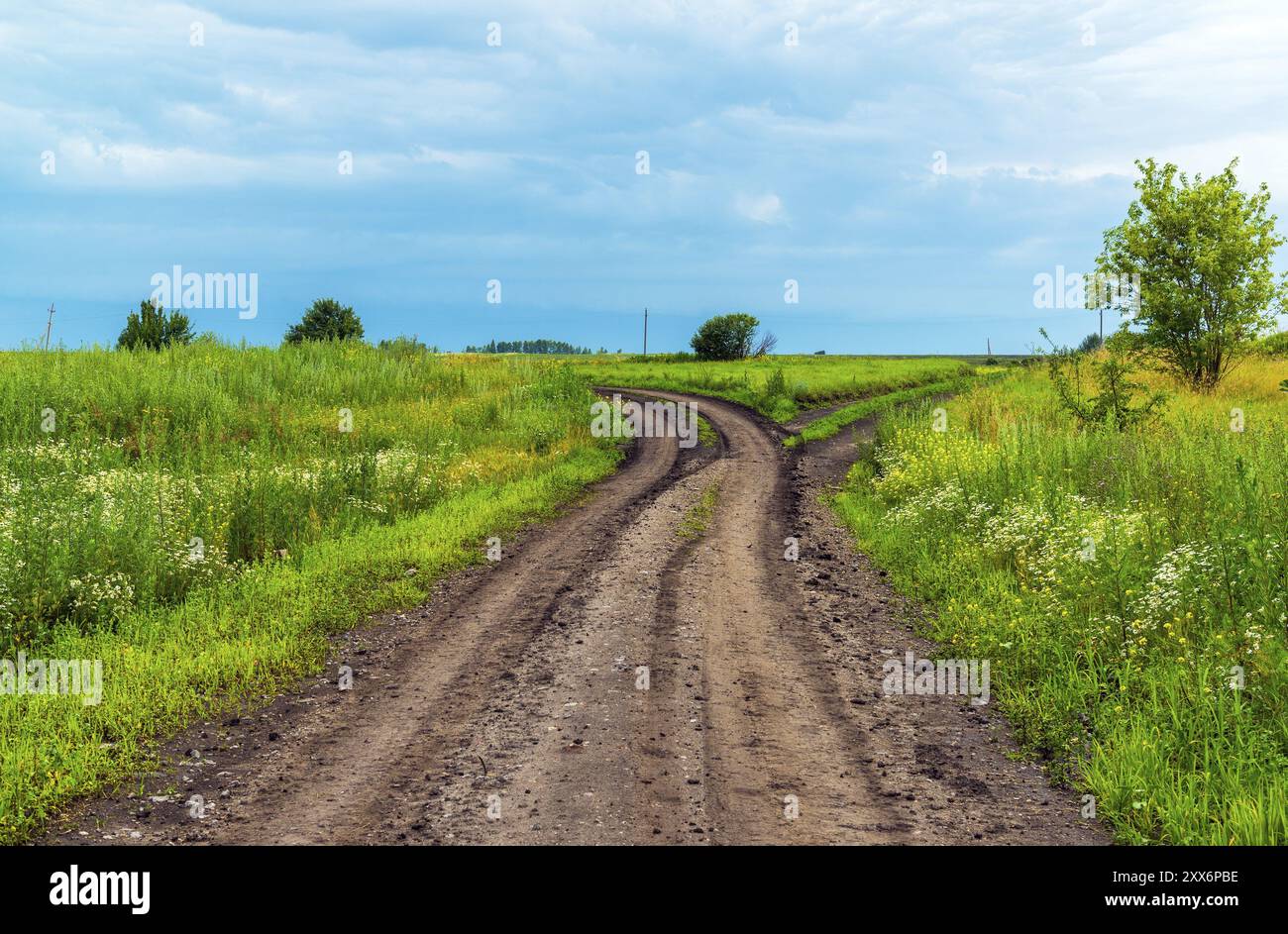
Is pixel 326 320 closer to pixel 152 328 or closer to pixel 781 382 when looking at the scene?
pixel 152 328

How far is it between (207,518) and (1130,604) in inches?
448

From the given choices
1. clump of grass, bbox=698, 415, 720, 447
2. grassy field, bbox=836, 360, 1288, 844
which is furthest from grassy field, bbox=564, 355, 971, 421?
grassy field, bbox=836, 360, 1288, 844

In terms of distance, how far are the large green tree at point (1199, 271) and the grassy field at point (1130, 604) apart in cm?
1500

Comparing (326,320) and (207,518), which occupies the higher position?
(326,320)

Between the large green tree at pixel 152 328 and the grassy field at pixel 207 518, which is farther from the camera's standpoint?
the large green tree at pixel 152 328

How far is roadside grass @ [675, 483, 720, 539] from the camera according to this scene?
1428 centimetres

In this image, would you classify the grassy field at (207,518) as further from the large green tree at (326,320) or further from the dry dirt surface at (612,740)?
the large green tree at (326,320)

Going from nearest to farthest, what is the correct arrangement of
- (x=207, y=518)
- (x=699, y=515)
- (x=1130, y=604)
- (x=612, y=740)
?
(x=612, y=740) < (x=1130, y=604) < (x=207, y=518) < (x=699, y=515)

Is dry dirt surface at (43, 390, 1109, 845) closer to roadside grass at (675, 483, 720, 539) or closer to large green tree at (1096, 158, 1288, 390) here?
roadside grass at (675, 483, 720, 539)

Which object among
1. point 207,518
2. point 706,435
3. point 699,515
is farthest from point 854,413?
point 207,518

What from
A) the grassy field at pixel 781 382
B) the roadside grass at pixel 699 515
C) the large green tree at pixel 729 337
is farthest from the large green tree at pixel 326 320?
the roadside grass at pixel 699 515

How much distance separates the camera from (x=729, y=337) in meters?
76.1

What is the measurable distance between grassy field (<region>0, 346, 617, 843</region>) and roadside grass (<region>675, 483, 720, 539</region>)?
289 centimetres

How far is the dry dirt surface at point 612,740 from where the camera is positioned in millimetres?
5211
